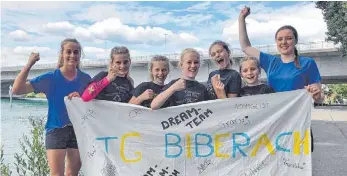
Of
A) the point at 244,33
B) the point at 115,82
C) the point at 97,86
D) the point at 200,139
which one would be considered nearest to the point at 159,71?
the point at 115,82

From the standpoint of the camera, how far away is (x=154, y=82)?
12.4 ft

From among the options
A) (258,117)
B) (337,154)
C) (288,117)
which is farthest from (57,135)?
(337,154)

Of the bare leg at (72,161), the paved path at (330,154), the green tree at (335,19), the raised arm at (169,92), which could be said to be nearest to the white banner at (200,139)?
the bare leg at (72,161)

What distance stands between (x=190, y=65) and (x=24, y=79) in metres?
1.53

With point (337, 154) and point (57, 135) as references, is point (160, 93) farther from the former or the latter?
point (337, 154)

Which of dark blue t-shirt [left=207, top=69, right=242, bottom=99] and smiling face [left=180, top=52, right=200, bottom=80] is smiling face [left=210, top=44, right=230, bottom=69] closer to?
dark blue t-shirt [left=207, top=69, right=242, bottom=99]

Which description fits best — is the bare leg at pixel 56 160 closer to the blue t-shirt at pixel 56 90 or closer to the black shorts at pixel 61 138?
the black shorts at pixel 61 138

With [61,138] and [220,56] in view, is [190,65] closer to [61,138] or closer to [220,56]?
[220,56]

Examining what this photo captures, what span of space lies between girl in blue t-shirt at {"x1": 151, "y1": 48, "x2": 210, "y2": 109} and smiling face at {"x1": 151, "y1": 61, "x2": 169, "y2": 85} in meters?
0.10

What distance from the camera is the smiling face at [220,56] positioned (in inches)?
152

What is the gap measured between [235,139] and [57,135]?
1.75 meters

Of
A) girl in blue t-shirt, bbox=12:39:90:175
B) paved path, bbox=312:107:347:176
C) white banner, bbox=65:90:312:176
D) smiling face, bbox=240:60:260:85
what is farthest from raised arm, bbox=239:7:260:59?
paved path, bbox=312:107:347:176

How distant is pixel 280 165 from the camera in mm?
3893

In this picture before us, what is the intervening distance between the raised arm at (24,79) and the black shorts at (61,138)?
1.51 ft
